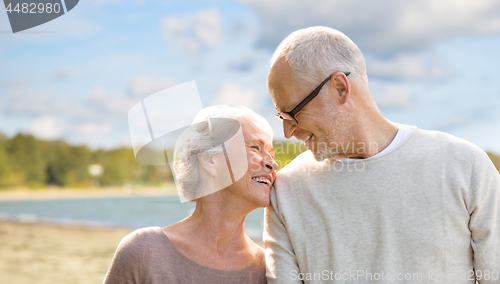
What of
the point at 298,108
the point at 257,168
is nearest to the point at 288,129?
the point at 298,108

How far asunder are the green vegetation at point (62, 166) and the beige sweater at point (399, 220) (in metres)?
42.7

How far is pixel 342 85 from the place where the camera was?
1.92m

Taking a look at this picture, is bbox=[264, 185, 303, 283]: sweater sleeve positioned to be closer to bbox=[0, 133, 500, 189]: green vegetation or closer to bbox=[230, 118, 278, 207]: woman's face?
bbox=[230, 118, 278, 207]: woman's face

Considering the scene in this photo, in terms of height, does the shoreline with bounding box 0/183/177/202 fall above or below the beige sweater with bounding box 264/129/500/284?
A: below

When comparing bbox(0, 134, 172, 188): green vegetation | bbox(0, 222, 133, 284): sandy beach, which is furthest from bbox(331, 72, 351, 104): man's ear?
bbox(0, 134, 172, 188): green vegetation

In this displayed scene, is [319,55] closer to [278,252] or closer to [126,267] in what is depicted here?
[278,252]

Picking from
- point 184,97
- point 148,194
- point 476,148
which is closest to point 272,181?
point 184,97

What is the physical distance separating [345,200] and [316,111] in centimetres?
43

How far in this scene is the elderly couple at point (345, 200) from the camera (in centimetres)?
185

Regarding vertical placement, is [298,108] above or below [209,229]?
above

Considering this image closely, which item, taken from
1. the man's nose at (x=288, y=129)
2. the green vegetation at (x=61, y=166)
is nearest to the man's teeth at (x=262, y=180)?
the man's nose at (x=288, y=129)

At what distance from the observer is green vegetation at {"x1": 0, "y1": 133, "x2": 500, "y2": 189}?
46.6 m

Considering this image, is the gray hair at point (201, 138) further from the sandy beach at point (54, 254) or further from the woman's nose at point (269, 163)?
the sandy beach at point (54, 254)

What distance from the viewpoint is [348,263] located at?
76.0 inches
